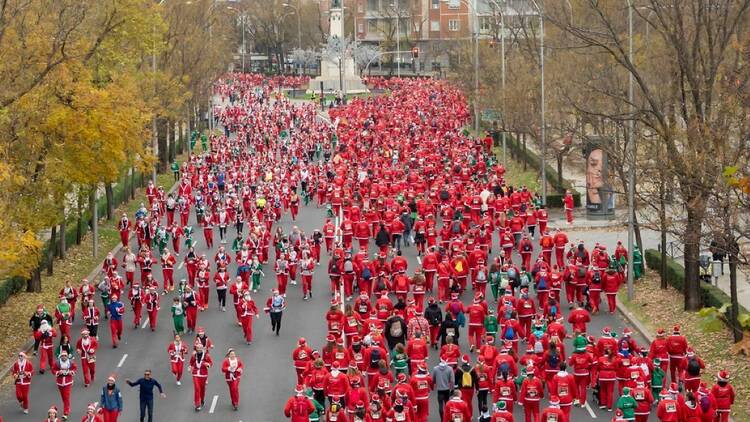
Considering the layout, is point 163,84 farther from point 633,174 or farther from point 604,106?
point 633,174

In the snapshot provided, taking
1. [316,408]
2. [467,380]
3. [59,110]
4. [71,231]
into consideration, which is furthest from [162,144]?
[316,408]

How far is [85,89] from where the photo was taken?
117 ft

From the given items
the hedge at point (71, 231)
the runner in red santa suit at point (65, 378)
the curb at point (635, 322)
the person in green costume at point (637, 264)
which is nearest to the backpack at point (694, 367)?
the curb at point (635, 322)

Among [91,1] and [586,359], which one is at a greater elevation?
[91,1]

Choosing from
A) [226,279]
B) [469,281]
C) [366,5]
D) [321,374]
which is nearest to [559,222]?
[469,281]

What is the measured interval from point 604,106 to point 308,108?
5122 centimetres

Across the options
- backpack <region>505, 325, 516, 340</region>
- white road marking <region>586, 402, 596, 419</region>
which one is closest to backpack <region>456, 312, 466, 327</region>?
backpack <region>505, 325, 516, 340</region>

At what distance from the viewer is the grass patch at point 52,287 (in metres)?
30.7

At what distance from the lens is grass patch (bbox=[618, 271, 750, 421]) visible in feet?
83.1

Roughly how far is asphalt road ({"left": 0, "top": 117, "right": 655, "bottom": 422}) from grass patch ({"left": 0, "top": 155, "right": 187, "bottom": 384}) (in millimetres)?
851

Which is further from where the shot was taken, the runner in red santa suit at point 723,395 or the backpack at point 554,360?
the backpack at point 554,360

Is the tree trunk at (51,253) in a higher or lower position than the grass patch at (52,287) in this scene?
higher

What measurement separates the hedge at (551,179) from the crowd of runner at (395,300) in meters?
2.44

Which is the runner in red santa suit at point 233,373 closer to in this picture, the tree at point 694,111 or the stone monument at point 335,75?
the tree at point 694,111
